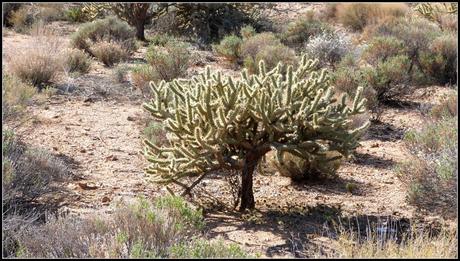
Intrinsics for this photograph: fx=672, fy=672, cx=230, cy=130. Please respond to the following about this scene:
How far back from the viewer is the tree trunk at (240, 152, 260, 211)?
19.2 ft

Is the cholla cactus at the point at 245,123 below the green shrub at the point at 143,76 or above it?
above

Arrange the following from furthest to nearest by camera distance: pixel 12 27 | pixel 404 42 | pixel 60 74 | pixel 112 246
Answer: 1. pixel 12 27
2. pixel 404 42
3. pixel 60 74
4. pixel 112 246

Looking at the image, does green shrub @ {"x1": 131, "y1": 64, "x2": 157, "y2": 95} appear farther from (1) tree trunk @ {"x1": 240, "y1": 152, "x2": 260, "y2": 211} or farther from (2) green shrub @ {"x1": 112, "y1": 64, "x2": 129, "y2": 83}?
(1) tree trunk @ {"x1": 240, "y1": 152, "x2": 260, "y2": 211}

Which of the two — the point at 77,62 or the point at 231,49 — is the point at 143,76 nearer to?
the point at 77,62

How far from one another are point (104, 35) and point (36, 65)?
426cm

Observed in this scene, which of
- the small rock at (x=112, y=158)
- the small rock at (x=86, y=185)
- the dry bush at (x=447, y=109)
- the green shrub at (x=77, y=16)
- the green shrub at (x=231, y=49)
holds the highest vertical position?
the green shrub at (x=77, y=16)

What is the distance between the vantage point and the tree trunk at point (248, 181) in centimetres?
584

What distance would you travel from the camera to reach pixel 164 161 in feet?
18.9

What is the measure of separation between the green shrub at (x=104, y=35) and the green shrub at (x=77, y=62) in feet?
5.26

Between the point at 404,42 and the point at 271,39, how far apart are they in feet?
9.20

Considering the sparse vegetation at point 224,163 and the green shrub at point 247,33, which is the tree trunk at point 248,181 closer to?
the sparse vegetation at point 224,163

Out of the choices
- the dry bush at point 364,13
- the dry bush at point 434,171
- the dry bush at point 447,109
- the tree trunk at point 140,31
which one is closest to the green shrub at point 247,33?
the tree trunk at point 140,31

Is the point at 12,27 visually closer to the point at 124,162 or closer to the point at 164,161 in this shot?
the point at 124,162

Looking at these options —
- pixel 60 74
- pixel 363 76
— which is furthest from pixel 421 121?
pixel 60 74
